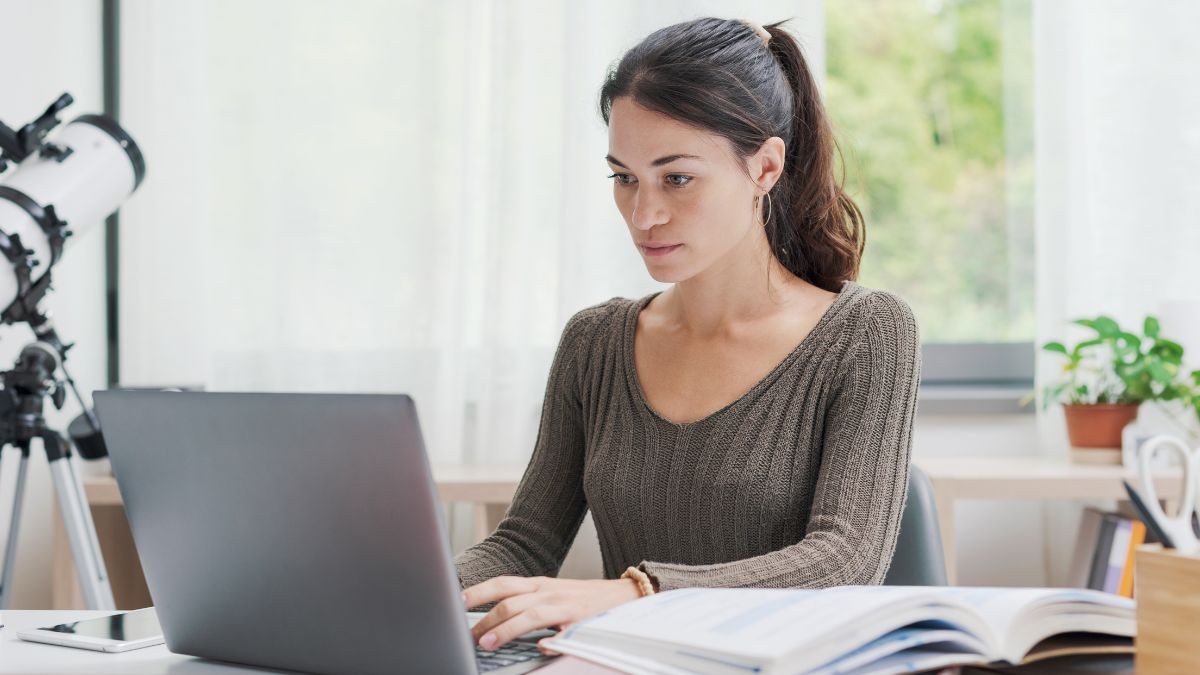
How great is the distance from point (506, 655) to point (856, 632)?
0.24 metres

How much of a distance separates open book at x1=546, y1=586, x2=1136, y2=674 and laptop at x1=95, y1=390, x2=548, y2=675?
0.09 metres

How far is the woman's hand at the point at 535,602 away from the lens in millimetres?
787

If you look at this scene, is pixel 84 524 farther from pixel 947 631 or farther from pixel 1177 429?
pixel 1177 429

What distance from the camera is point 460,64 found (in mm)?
2285

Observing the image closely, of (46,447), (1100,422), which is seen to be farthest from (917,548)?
(46,447)

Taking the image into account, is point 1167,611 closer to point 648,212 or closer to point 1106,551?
point 648,212

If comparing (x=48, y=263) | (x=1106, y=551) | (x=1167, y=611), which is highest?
Result: (x=48, y=263)

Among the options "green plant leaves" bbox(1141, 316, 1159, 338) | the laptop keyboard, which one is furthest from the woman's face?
"green plant leaves" bbox(1141, 316, 1159, 338)

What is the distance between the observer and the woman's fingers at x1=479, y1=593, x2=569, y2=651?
2.55 feet

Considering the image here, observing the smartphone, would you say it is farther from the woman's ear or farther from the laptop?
the woman's ear

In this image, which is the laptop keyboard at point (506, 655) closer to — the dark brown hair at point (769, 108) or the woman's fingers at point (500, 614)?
the woman's fingers at point (500, 614)

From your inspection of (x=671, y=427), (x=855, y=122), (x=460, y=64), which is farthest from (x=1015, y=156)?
(x=671, y=427)

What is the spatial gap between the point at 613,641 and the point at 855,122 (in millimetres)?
2117

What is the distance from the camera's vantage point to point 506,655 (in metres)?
0.77
